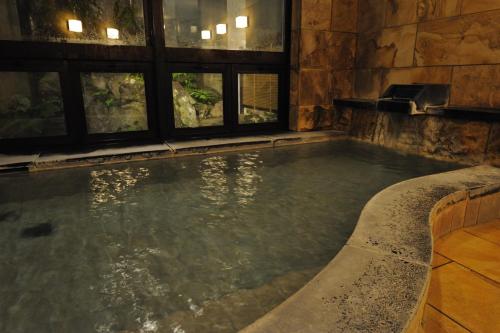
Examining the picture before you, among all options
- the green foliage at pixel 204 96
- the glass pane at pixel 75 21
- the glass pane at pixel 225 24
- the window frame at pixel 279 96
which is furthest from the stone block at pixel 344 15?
the glass pane at pixel 75 21

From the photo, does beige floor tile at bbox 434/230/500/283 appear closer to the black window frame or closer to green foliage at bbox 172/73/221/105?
the black window frame

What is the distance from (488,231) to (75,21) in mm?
5162

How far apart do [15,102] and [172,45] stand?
7.37 ft

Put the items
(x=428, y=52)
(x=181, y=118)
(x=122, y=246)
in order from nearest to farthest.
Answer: (x=122, y=246) < (x=428, y=52) < (x=181, y=118)

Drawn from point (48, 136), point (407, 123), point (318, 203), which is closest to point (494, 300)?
point (318, 203)

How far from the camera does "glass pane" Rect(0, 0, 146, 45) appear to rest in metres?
3.98

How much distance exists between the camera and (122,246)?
2.00 metres

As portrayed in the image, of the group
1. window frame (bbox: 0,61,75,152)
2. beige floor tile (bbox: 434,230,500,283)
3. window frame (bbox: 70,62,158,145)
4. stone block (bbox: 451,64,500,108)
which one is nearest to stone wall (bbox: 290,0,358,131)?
stone block (bbox: 451,64,500,108)

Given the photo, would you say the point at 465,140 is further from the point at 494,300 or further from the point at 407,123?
the point at 494,300

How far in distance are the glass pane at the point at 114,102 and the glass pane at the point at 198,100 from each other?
1.78 feet

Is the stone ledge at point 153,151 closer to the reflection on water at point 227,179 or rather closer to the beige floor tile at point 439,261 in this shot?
the reflection on water at point 227,179

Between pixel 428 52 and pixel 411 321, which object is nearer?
pixel 411 321

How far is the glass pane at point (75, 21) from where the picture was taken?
→ 3.98 metres

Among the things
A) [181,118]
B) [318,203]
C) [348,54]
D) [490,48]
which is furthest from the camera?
[348,54]
